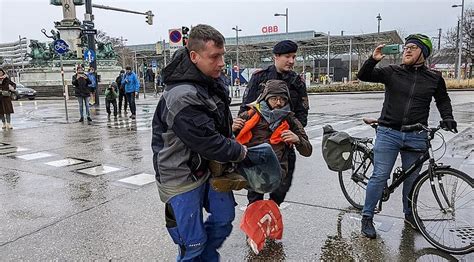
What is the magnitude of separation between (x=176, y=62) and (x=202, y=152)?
60cm

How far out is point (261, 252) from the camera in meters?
3.62

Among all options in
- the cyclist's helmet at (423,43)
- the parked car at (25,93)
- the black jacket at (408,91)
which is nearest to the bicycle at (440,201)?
the black jacket at (408,91)

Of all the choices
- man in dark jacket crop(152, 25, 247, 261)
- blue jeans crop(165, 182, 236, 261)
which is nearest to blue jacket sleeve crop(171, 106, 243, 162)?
man in dark jacket crop(152, 25, 247, 261)

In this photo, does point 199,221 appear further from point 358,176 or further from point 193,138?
point 358,176

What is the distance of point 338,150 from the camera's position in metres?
4.39

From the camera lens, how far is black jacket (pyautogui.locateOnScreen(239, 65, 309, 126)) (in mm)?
4000

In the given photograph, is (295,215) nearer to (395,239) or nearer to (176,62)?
(395,239)

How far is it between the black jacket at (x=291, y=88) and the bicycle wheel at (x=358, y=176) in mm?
860

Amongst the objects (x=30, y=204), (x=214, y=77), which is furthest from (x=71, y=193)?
(x=214, y=77)

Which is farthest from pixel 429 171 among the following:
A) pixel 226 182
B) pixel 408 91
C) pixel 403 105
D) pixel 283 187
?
pixel 226 182

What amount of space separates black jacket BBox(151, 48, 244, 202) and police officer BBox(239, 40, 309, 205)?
4.40 feet

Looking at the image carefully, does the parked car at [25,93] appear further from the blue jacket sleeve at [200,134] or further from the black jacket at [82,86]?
the blue jacket sleeve at [200,134]

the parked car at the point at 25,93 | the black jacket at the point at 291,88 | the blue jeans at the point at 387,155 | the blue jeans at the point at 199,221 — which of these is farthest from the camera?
the parked car at the point at 25,93

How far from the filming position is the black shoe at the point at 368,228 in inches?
152
